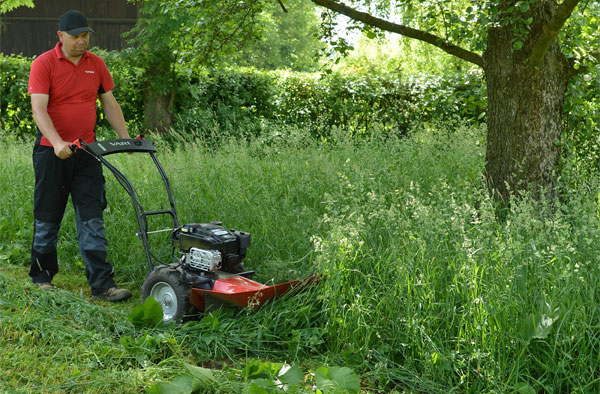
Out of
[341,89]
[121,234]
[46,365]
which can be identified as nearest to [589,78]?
[121,234]

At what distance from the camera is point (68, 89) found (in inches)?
185

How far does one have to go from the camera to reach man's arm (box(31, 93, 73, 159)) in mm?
4395

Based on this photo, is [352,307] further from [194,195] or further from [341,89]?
[341,89]

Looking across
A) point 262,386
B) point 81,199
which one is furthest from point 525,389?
point 81,199

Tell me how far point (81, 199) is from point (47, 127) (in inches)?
23.0

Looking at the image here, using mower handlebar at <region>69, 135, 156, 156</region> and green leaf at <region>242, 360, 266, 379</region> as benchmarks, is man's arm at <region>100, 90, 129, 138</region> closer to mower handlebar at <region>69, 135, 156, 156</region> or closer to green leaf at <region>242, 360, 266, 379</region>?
mower handlebar at <region>69, 135, 156, 156</region>

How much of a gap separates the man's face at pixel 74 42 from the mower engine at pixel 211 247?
4.86 ft

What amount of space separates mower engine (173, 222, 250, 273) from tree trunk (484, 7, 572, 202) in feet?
7.61

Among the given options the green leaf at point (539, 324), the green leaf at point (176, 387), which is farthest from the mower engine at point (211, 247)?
the green leaf at point (539, 324)

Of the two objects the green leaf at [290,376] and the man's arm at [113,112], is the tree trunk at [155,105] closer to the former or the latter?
the man's arm at [113,112]

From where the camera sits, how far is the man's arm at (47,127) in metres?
4.39

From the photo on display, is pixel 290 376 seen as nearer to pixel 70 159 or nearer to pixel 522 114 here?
pixel 70 159

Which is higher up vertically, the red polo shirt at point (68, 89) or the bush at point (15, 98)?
the red polo shirt at point (68, 89)

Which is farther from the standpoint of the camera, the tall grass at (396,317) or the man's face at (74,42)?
the man's face at (74,42)
